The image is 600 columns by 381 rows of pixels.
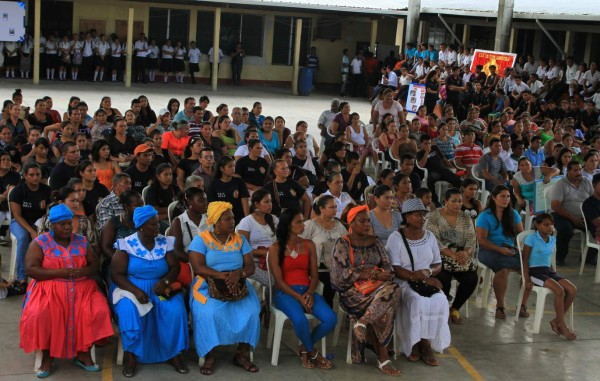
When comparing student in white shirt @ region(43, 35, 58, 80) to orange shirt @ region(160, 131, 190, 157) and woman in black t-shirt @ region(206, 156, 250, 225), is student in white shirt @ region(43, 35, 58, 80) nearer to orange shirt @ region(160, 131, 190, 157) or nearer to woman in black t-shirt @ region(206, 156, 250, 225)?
orange shirt @ region(160, 131, 190, 157)

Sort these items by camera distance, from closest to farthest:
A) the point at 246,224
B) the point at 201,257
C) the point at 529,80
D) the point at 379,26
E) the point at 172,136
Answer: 1. the point at 201,257
2. the point at 246,224
3. the point at 172,136
4. the point at 529,80
5. the point at 379,26

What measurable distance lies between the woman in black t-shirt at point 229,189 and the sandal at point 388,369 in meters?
2.66

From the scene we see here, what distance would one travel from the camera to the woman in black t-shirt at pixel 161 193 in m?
8.36

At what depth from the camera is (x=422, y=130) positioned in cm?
1411

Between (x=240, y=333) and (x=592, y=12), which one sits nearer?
(x=240, y=333)

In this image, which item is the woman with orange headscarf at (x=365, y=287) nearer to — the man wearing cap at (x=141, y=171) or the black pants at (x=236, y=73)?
the man wearing cap at (x=141, y=171)

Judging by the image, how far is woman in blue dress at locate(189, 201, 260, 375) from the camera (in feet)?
20.9

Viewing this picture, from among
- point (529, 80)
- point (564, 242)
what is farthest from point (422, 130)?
point (529, 80)

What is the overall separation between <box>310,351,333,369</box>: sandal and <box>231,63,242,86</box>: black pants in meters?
21.0

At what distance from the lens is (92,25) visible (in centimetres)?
2533

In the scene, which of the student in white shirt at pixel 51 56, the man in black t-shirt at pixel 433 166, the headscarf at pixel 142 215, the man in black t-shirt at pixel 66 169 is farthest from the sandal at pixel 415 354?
the student in white shirt at pixel 51 56

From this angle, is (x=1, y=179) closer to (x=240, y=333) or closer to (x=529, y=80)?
(x=240, y=333)

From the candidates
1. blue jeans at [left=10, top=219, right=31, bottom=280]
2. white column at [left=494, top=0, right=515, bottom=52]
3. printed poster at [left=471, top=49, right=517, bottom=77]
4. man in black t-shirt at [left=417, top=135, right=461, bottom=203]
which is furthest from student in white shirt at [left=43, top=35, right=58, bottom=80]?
blue jeans at [left=10, top=219, right=31, bottom=280]

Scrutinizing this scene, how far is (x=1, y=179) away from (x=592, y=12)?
15.0 meters
